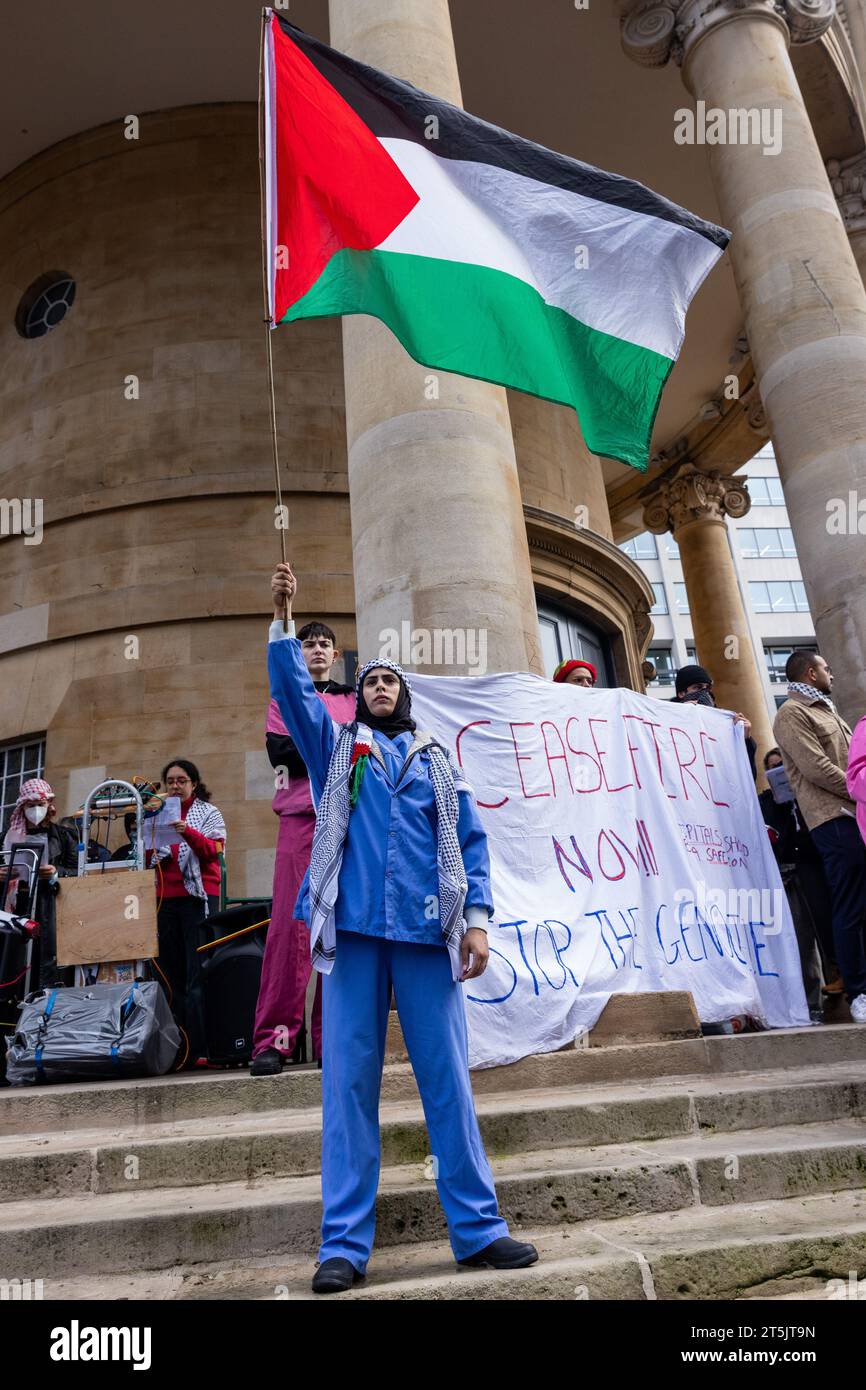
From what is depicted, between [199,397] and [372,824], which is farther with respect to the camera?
[199,397]

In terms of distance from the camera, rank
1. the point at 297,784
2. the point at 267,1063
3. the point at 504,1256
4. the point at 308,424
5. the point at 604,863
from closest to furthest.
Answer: the point at 504,1256 < the point at 267,1063 < the point at 297,784 < the point at 604,863 < the point at 308,424

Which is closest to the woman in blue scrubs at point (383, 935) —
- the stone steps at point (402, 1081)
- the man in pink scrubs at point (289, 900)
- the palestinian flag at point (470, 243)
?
the stone steps at point (402, 1081)

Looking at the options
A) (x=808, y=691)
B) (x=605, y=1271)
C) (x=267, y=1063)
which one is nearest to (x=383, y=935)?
(x=605, y=1271)

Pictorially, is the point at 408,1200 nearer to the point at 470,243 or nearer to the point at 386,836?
the point at 386,836

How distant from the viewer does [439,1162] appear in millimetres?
3344

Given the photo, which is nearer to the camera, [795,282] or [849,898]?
[849,898]

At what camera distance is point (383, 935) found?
3.50 meters

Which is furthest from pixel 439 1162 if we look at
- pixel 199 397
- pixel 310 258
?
pixel 199 397

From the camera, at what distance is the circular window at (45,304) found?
14047 millimetres

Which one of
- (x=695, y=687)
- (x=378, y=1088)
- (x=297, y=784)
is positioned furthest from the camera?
(x=695, y=687)

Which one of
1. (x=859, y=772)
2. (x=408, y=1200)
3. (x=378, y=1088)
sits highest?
(x=859, y=772)

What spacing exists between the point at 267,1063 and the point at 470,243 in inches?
173

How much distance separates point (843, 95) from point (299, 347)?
791cm
